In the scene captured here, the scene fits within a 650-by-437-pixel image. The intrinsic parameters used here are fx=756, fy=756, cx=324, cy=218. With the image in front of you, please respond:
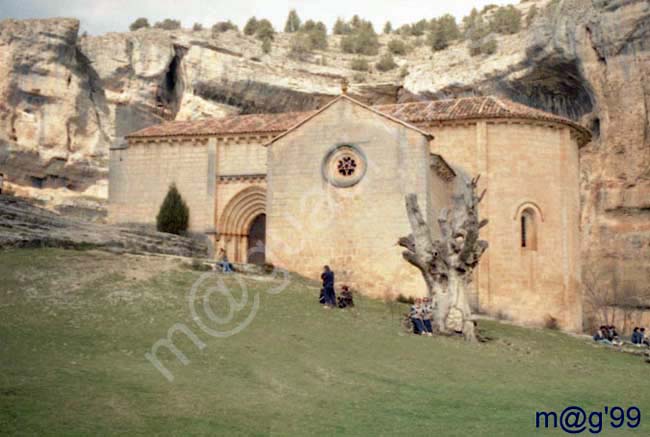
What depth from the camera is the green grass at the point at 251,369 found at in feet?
37.4

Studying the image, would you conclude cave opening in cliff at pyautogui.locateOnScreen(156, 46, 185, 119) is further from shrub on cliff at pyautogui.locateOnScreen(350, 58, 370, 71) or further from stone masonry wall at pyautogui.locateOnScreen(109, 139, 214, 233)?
stone masonry wall at pyautogui.locateOnScreen(109, 139, 214, 233)

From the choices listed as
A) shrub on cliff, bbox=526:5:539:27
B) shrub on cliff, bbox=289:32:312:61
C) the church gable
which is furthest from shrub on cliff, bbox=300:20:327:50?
the church gable

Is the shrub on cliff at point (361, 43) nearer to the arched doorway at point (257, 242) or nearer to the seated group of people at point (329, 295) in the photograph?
the arched doorway at point (257, 242)

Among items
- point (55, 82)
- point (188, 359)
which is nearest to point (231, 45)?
point (55, 82)

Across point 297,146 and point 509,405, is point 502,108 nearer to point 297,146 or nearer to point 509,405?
point 297,146

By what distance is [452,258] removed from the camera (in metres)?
21.3

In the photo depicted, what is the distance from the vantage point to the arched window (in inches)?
1228

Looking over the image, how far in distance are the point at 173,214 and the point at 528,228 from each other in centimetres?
1521

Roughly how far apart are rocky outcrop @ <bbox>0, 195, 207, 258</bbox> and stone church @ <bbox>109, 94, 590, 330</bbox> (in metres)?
4.87

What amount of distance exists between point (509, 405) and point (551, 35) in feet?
90.1

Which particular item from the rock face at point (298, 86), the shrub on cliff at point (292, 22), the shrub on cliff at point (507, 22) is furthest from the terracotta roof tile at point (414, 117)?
the shrub on cliff at point (292, 22)

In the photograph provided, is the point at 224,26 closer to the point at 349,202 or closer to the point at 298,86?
the point at 298,86

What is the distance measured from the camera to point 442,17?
6419cm

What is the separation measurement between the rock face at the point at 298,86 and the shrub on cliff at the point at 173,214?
598cm
